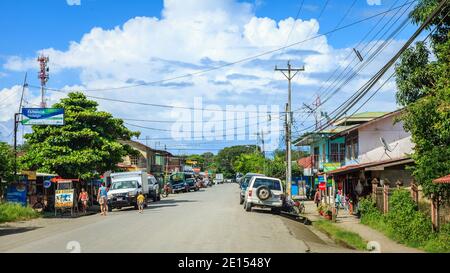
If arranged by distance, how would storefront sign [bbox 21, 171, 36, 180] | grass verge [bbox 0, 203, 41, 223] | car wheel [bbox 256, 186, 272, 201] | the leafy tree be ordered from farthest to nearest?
storefront sign [bbox 21, 171, 36, 180]
car wheel [bbox 256, 186, 272, 201]
grass verge [bbox 0, 203, 41, 223]
the leafy tree

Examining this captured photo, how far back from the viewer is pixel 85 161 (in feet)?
114

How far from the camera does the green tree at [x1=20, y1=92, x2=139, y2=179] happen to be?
34.5 m

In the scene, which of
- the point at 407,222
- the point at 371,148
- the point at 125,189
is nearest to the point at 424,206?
the point at 407,222

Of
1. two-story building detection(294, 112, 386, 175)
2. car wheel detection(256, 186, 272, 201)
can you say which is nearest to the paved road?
car wheel detection(256, 186, 272, 201)

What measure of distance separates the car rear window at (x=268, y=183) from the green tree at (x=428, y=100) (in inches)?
416

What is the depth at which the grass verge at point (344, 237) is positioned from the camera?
18.9m

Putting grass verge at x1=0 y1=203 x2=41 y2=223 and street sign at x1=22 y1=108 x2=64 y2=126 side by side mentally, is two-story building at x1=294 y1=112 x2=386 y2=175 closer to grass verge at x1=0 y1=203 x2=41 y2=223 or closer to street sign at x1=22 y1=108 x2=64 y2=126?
street sign at x1=22 y1=108 x2=64 y2=126

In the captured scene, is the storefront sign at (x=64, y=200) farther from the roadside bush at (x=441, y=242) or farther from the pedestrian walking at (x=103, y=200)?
the roadside bush at (x=441, y=242)

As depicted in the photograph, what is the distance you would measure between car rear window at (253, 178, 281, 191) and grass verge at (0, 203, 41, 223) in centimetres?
1187

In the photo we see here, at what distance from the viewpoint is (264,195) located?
2981 cm

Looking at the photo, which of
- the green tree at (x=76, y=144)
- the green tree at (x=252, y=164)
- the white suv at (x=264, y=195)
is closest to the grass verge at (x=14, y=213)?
the green tree at (x=76, y=144)

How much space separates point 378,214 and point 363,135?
15.2 m
